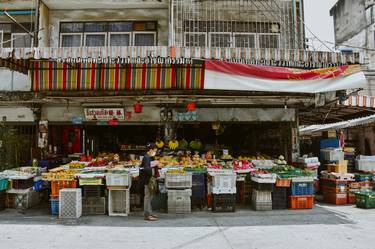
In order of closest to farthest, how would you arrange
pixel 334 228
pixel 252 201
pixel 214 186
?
pixel 334 228, pixel 214 186, pixel 252 201

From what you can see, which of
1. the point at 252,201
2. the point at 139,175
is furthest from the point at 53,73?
the point at 252,201

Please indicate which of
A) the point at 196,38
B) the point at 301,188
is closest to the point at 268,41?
the point at 196,38

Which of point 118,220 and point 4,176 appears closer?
point 118,220

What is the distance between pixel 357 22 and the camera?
85.3ft

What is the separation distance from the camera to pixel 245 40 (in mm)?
14422

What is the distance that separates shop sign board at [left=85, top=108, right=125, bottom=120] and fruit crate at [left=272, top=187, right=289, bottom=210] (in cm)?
660

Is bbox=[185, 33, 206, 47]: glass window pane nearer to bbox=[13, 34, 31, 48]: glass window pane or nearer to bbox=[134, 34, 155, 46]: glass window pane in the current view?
bbox=[134, 34, 155, 46]: glass window pane

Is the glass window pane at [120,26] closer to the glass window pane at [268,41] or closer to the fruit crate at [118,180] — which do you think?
the glass window pane at [268,41]

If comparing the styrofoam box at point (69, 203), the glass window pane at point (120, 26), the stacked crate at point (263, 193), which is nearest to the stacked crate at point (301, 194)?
the stacked crate at point (263, 193)

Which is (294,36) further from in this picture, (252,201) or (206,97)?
(252,201)

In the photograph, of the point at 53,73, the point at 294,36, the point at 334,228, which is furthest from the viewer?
the point at 294,36

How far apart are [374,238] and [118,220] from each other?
6.28m

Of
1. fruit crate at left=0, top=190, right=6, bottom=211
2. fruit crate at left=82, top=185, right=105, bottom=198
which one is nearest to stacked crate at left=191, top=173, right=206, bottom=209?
fruit crate at left=82, top=185, right=105, bottom=198

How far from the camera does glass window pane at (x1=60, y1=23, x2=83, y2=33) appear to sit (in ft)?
48.6
